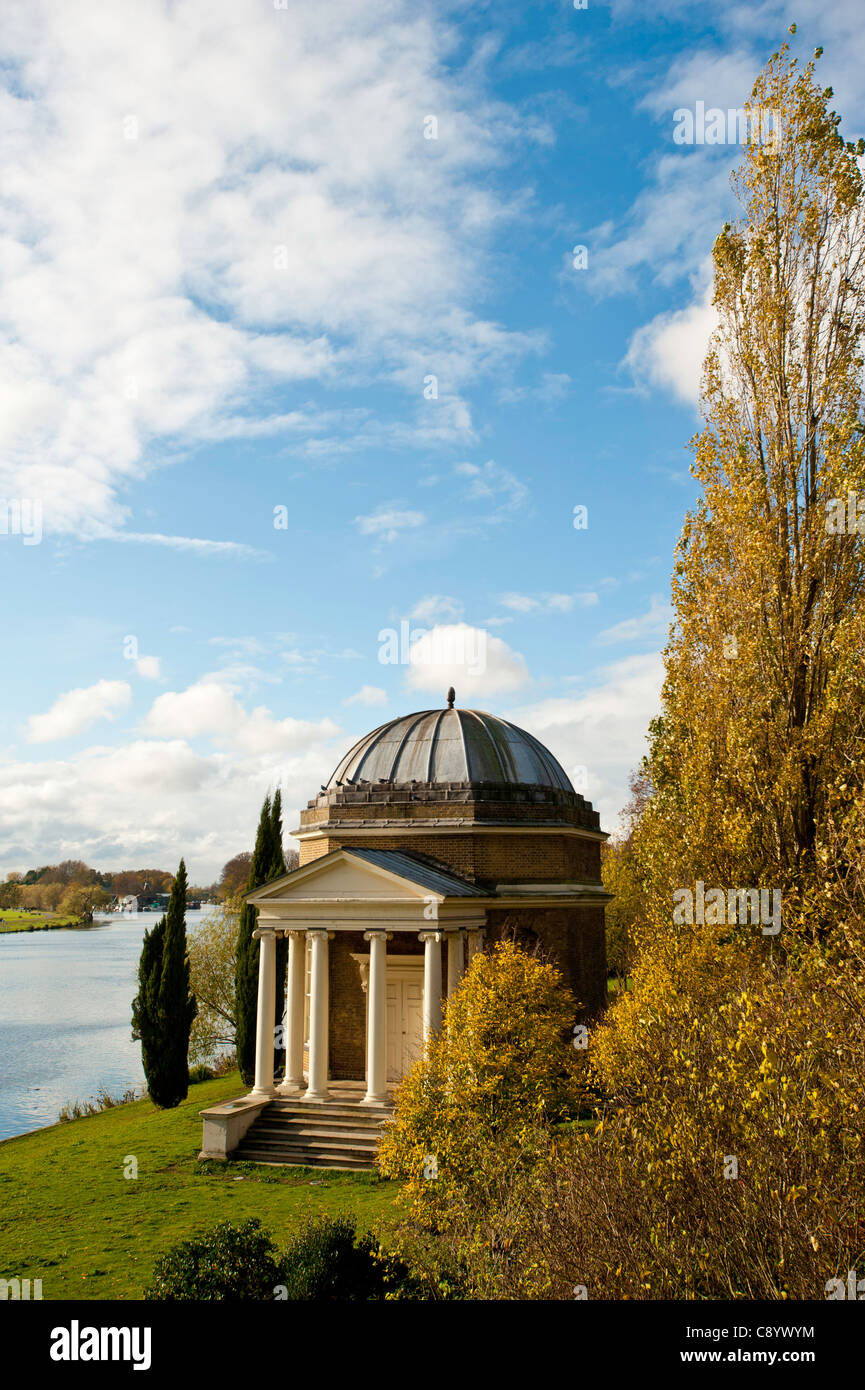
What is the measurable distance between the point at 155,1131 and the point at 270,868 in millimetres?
9266

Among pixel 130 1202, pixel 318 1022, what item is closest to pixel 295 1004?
pixel 318 1022

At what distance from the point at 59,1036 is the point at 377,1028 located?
34561mm

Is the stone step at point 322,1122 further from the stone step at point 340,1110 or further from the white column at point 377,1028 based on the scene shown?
the white column at point 377,1028

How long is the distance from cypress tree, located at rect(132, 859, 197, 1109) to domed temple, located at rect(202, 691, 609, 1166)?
5.31 meters

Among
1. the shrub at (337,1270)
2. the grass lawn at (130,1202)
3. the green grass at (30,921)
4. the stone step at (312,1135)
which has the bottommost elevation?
the green grass at (30,921)

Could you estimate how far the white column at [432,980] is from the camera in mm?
20750

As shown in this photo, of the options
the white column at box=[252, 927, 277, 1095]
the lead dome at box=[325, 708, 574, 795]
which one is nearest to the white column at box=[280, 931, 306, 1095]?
the white column at box=[252, 927, 277, 1095]

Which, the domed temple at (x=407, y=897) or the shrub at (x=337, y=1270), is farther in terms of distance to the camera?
the domed temple at (x=407, y=897)

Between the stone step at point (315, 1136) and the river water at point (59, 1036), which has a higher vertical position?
the stone step at point (315, 1136)

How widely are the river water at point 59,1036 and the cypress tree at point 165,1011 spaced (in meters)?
5.19

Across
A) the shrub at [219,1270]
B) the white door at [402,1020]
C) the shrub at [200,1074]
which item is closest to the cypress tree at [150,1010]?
the shrub at [200,1074]

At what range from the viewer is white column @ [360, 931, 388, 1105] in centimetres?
2103

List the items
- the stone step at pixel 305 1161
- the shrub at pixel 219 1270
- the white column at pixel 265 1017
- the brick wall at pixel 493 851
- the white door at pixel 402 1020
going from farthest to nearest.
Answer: the brick wall at pixel 493 851 → the white door at pixel 402 1020 → the white column at pixel 265 1017 → the stone step at pixel 305 1161 → the shrub at pixel 219 1270
